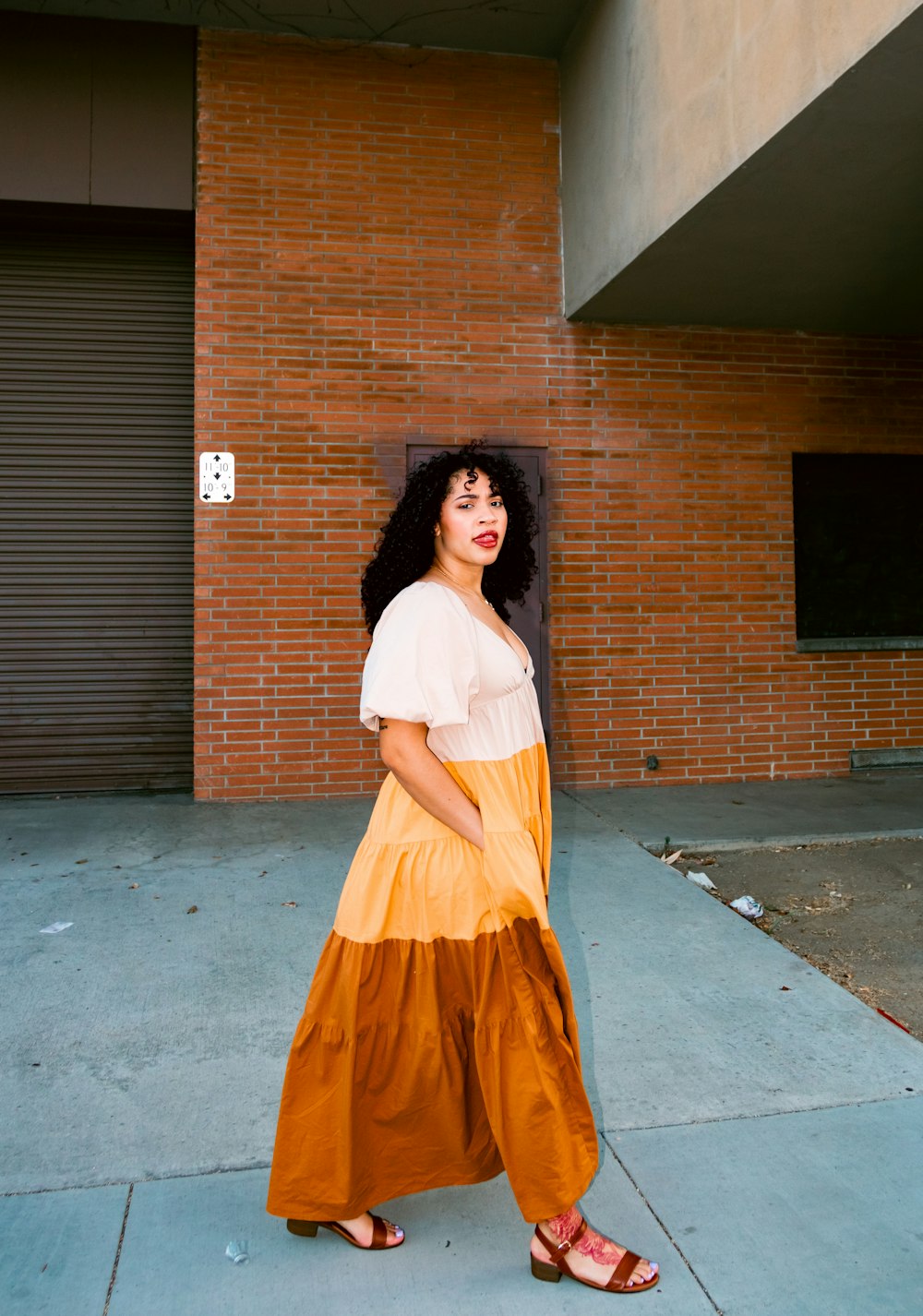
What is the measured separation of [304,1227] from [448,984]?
0.68 metres

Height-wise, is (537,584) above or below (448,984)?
above

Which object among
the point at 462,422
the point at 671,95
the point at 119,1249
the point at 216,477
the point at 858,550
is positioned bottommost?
the point at 119,1249

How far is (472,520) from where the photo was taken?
2199 millimetres

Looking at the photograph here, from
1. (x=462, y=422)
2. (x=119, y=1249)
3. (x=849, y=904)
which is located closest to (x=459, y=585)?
(x=119, y=1249)

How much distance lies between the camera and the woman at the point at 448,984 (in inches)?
77.9

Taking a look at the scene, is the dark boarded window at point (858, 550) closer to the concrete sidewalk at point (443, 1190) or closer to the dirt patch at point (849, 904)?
the dirt patch at point (849, 904)

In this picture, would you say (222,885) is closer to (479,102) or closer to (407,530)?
(407,530)

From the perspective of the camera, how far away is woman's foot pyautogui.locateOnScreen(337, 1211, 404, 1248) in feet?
7.07

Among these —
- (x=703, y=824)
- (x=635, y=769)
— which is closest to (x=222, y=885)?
(x=703, y=824)

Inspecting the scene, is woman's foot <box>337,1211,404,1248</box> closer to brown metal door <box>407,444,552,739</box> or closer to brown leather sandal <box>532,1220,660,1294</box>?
brown leather sandal <box>532,1220,660,1294</box>

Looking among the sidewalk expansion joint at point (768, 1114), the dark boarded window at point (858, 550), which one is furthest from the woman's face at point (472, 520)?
the dark boarded window at point (858, 550)

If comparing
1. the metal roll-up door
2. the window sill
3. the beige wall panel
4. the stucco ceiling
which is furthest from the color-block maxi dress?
the stucco ceiling

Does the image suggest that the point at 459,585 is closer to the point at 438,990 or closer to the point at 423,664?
the point at 423,664

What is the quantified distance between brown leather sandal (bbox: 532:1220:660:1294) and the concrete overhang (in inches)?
169
